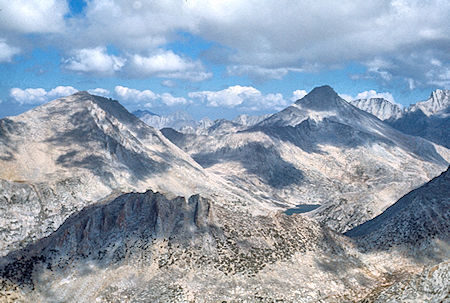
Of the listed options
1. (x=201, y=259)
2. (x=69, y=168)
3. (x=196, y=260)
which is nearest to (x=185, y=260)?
(x=196, y=260)

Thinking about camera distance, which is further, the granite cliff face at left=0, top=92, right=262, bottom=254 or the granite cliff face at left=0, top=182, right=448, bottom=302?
the granite cliff face at left=0, top=92, right=262, bottom=254

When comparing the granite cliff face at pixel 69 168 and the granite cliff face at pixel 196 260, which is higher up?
the granite cliff face at pixel 69 168

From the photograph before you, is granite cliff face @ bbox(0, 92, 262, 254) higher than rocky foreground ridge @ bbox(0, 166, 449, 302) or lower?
higher

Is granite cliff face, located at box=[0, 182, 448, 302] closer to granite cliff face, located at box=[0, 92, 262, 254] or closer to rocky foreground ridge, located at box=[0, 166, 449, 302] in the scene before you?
rocky foreground ridge, located at box=[0, 166, 449, 302]

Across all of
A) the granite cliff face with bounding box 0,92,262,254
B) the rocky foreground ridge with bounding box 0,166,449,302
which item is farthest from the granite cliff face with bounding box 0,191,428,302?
the granite cliff face with bounding box 0,92,262,254

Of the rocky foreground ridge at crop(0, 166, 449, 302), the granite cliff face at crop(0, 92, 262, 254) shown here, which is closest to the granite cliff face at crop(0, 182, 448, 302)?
the rocky foreground ridge at crop(0, 166, 449, 302)

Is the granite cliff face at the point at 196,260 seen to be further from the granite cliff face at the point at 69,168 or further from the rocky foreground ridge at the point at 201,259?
the granite cliff face at the point at 69,168

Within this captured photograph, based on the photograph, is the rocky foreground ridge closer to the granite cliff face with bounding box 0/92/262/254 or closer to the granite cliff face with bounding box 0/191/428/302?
the granite cliff face with bounding box 0/191/428/302

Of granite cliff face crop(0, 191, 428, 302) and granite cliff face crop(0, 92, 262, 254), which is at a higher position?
granite cliff face crop(0, 92, 262, 254)

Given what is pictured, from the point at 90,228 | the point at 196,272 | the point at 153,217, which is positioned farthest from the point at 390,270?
the point at 90,228

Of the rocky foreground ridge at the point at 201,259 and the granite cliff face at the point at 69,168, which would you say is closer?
the rocky foreground ridge at the point at 201,259

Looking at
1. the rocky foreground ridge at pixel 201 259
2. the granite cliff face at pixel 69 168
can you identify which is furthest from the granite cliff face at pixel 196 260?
the granite cliff face at pixel 69 168
